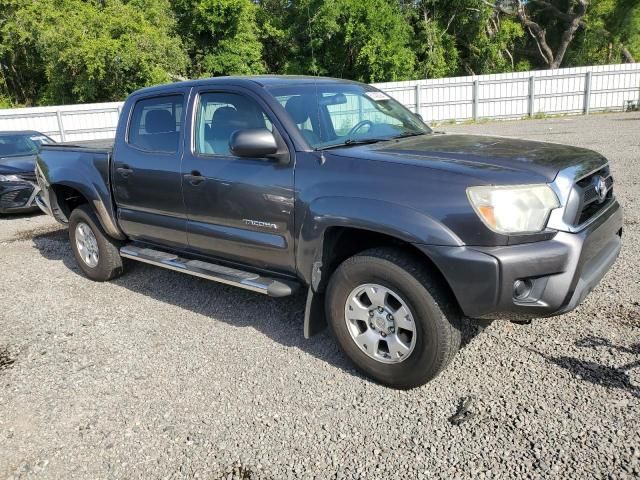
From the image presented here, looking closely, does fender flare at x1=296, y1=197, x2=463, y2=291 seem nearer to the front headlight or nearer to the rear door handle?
the front headlight

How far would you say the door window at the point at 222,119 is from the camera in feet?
12.8

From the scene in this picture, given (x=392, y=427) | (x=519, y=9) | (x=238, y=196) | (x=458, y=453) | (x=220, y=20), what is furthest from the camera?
(x=519, y=9)

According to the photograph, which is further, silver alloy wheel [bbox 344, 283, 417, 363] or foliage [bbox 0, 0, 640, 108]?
foliage [bbox 0, 0, 640, 108]

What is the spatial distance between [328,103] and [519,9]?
3711cm

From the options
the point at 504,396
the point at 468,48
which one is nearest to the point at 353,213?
the point at 504,396

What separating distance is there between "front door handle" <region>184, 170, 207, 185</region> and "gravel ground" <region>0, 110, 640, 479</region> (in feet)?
3.93

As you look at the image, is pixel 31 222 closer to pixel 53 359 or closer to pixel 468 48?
pixel 53 359

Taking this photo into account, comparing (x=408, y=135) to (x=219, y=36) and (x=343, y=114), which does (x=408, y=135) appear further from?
(x=219, y=36)

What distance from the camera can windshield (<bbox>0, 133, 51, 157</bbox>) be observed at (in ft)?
32.1

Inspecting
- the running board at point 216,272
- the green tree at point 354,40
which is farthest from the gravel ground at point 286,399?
the green tree at point 354,40

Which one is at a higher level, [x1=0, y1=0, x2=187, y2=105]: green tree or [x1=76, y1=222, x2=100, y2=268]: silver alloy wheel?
[x1=0, y1=0, x2=187, y2=105]: green tree

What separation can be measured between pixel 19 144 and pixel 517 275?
33.5 feet

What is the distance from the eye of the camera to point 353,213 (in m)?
3.16

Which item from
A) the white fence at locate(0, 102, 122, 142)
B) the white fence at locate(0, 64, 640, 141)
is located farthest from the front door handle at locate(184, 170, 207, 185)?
the white fence at locate(0, 64, 640, 141)
